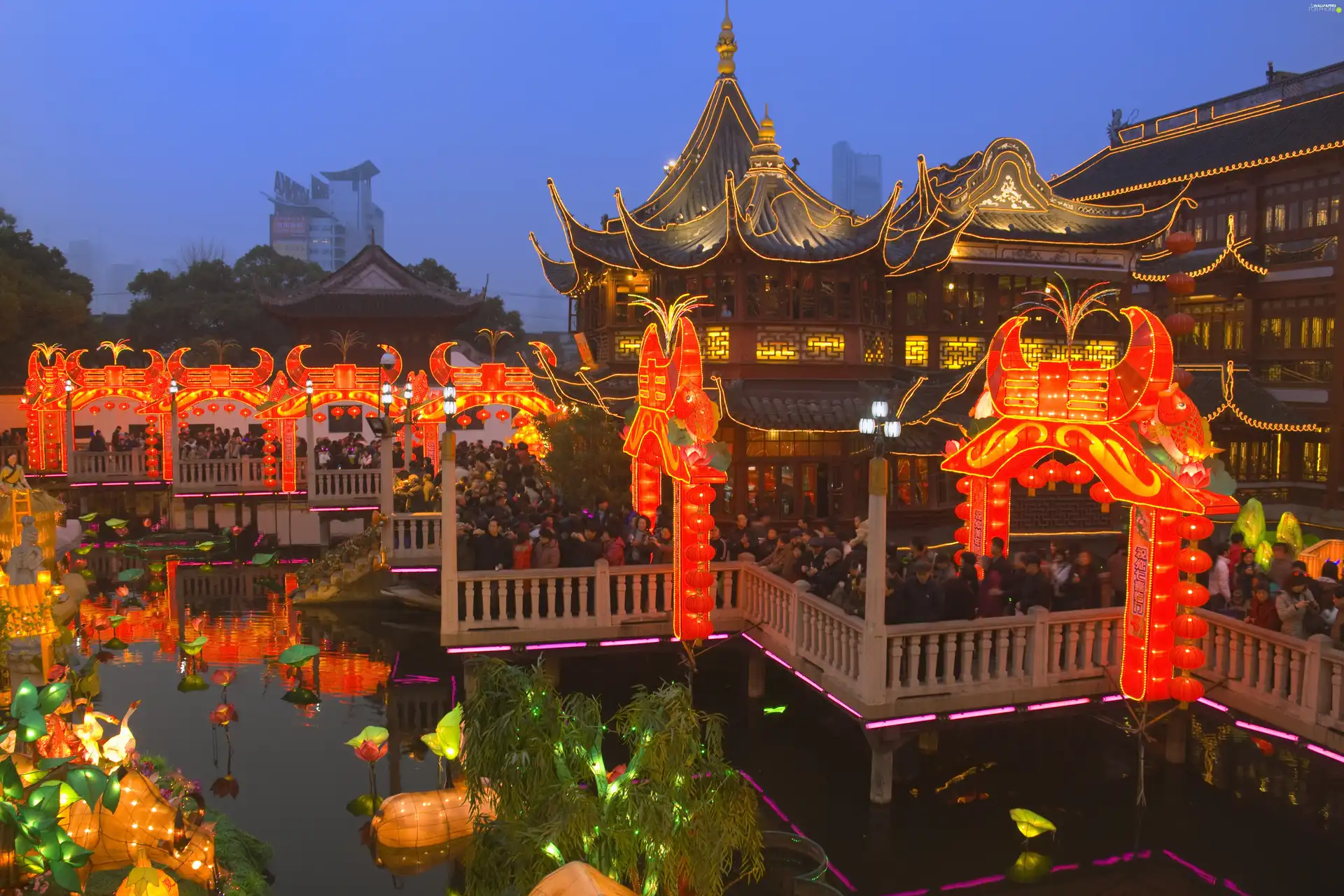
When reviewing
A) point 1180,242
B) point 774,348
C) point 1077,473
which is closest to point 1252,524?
point 1077,473

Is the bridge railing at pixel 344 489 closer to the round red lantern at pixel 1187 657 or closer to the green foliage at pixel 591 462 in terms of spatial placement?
the green foliage at pixel 591 462

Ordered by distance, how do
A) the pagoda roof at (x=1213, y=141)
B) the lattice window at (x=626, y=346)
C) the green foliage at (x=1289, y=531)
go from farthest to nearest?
the pagoda roof at (x=1213, y=141) < the lattice window at (x=626, y=346) < the green foliage at (x=1289, y=531)

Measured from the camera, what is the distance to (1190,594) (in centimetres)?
931

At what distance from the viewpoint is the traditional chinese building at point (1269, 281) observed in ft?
78.7

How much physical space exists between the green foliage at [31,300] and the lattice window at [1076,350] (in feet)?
113

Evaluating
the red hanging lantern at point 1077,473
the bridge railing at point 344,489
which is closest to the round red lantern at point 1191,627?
the red hanging lantern at point 1077,473

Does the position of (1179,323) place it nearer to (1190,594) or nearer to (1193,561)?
(1193,561)

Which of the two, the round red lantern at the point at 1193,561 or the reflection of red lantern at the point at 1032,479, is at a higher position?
the reflection of red lantern at the point at 1032,479

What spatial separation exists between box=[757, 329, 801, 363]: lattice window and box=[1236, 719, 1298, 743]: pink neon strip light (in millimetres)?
10783

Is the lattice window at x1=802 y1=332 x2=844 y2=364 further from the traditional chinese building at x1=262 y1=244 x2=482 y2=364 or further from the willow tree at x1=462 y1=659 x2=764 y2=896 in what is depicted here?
the traditional chinese building at x1=262 y1=244 x2=482 y2=364

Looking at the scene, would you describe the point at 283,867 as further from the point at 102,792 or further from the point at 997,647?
the point at 997,647

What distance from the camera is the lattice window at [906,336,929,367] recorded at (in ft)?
69.0

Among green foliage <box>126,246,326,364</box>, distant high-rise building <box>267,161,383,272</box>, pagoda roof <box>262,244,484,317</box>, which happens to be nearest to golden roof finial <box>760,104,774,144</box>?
pagoda roof <box>262,244,484,317</box>

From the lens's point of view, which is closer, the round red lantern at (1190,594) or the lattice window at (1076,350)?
the round red lantern at (1190,594)
